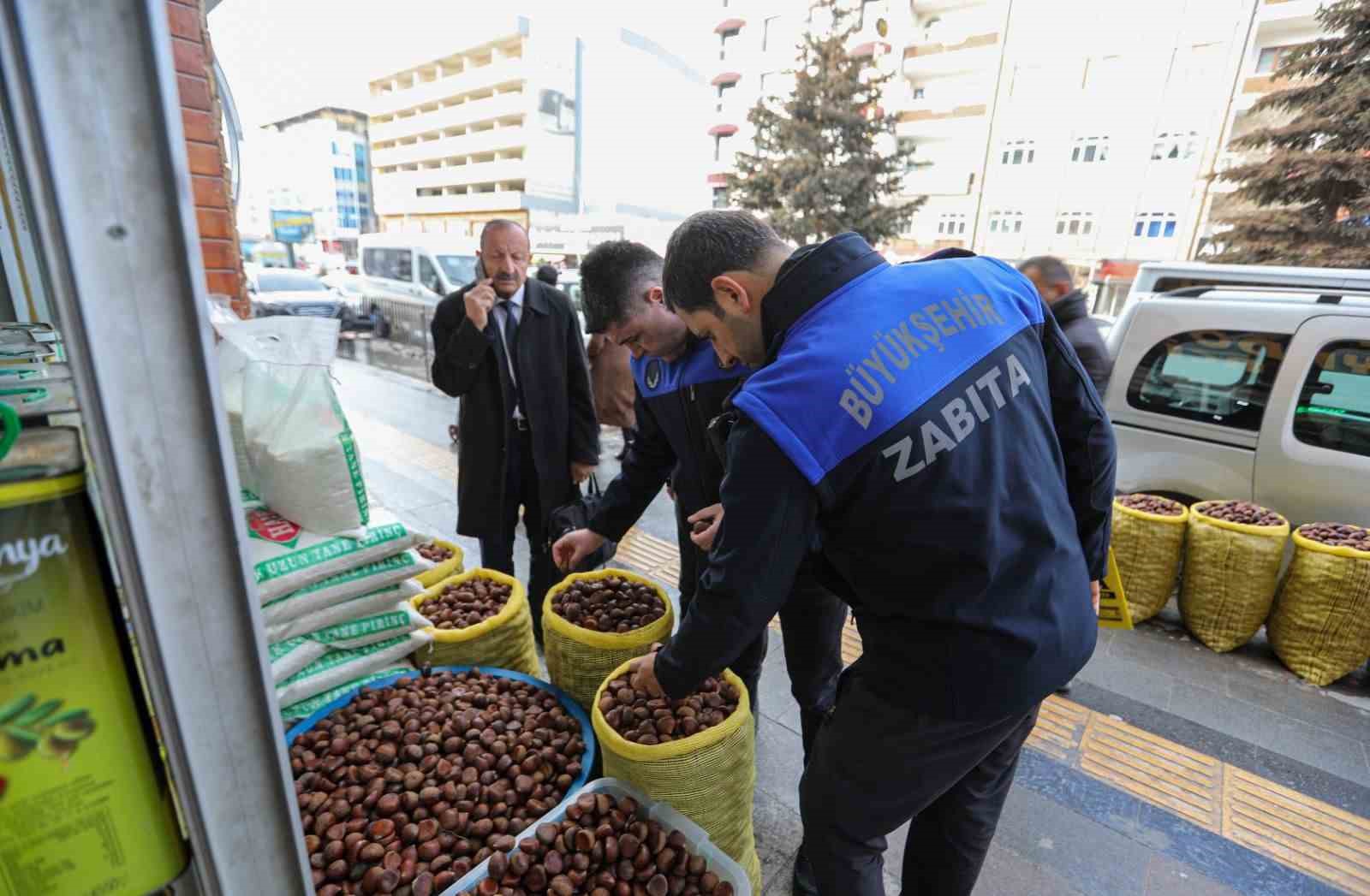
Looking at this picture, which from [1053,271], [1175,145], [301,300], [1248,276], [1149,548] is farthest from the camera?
[1175,145]

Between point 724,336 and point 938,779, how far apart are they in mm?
1088

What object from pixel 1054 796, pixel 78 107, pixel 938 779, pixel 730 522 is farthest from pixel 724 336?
pixel 1054 796

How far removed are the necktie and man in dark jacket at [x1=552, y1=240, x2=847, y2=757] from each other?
2.31 feet

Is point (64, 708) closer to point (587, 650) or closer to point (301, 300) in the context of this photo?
point (587, 650)

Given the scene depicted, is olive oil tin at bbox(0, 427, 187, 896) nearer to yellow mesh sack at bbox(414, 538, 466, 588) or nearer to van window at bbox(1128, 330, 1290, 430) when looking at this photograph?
yellow mesh sack at bbox(414, 538, 466, 588)

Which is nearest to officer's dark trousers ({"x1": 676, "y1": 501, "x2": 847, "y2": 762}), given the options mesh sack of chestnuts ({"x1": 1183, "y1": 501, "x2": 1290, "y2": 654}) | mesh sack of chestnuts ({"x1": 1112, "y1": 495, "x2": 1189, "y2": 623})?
mesh sack of chestnuts ({"x1": 1112, "y1": 495, "x2": 1189, "y2": 623})

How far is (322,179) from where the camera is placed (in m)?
50.8

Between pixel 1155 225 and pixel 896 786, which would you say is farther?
pixel 1155 225

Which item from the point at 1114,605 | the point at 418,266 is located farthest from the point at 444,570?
the point at 418,266

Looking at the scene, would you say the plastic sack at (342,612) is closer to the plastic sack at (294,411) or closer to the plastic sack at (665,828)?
the plastic sack at (294,411)

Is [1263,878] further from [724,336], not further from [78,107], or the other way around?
[78,107]

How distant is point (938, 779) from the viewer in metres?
1.41

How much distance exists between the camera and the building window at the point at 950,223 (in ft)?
90.6

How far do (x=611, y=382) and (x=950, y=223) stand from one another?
2799 cm
